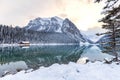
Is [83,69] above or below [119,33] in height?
below

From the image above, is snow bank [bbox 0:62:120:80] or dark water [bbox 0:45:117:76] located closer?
snow bank [bbox 0:62:120:80]

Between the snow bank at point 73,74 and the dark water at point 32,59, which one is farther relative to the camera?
the dark water at point 32,59

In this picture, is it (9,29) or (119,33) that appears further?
(9,29)

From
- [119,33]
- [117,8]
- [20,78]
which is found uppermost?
[117,8]

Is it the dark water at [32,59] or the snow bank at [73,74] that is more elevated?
the snow bank at [73,74]

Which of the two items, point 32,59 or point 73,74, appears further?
point 32,59

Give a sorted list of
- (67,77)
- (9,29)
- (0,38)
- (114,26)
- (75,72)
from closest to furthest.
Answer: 1. (67,77)
2. (75,72)
3. (114,26)
4. (0,38)
5. (9,29)

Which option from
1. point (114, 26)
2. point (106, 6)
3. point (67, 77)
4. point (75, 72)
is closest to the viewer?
point (67, 77)

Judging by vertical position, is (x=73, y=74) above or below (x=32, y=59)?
above

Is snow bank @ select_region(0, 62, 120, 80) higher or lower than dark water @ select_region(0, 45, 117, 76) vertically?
higher

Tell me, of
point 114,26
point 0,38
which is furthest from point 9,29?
point 114,26

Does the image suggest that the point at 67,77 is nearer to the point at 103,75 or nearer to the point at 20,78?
the point at 103,75

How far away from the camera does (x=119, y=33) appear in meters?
23.9

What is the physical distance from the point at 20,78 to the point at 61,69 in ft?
7.70
